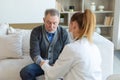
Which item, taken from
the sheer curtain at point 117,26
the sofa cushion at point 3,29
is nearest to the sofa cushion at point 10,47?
the sofa cushion at point 3,29

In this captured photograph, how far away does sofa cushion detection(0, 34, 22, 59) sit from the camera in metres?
2.82

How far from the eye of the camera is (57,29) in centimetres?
253

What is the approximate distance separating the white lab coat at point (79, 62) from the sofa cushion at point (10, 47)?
1.20m

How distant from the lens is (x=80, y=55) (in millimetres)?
1649

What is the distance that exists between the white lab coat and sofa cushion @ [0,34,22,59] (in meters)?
1.20

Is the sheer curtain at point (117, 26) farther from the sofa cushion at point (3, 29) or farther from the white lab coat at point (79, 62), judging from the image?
the white lab coat at point (79, 62)

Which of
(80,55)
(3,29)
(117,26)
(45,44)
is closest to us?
(80,55)

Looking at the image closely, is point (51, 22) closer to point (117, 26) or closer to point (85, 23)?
point (85, 23)

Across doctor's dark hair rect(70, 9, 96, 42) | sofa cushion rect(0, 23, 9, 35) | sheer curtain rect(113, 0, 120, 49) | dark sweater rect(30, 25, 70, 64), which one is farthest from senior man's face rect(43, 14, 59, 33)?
sheer curtain rect(113, 0, 120, 49)

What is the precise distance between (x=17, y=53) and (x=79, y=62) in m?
1.38

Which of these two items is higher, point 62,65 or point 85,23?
point 85,23

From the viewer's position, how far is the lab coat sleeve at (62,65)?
5.47ft

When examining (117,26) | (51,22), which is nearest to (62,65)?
(51,22)

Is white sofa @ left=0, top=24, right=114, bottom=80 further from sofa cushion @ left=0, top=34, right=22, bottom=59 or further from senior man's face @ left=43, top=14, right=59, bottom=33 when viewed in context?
senior man's face @ left=43, top=14, right=59, bottom=33
